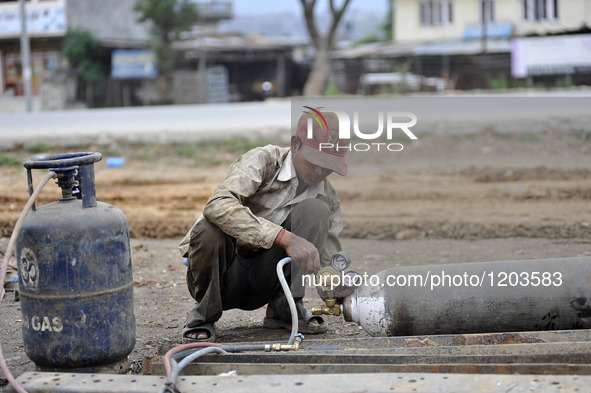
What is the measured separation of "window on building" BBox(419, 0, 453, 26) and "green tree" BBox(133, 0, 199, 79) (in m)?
11.9

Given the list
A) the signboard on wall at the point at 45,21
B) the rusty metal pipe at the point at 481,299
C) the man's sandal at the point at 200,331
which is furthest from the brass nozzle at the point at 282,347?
the signboard on wall at the point at 45,21

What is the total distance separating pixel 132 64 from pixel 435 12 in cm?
1536

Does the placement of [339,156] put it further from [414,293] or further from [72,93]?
[72,93]

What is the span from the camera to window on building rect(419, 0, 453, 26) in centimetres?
3522

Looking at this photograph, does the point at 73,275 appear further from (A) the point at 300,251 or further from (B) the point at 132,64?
(B) the point at 132,64

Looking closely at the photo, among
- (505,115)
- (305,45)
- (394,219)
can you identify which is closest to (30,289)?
(394,219)

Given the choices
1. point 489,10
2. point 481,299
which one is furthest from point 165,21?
point 481,299

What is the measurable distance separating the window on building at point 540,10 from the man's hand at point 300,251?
33.2 meters

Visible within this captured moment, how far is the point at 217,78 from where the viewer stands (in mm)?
32250

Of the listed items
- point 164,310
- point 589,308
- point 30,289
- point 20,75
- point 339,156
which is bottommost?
point 164,310

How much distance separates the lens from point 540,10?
111 feet

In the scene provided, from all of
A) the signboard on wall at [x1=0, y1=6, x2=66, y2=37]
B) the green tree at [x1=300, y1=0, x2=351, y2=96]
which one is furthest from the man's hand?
the signboard on wall at [x1=0, y1=6, x2=66, y2=37]

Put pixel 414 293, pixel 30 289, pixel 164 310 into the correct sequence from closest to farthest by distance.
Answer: pixel 30 289, pixel 414 293, pixel 164 310

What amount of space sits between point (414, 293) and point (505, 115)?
994 cm
